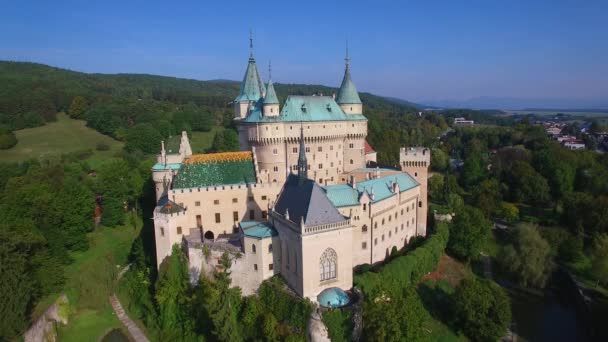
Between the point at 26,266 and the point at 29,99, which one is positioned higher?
the point at 29,99

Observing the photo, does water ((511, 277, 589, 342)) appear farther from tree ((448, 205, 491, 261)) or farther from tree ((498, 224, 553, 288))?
tree ((448, 205, 491, 261))

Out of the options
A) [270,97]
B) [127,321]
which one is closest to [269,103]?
[270,97]

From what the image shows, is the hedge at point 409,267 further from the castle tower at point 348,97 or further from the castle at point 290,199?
the castle tower at point 348,97

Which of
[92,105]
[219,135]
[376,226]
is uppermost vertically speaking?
[92,105]

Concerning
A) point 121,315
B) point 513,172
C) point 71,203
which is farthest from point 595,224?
point 71,203

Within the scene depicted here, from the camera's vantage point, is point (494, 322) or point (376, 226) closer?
point (494, 322)

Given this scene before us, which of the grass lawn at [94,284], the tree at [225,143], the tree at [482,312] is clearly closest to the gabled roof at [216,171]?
the grass lawn at [94,284]

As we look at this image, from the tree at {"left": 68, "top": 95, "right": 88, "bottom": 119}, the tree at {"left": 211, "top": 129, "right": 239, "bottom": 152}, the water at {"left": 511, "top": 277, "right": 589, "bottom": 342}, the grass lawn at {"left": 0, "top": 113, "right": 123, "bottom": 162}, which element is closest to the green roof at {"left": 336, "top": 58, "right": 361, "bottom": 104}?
the water at {"left": 511, "top": 277, "right": 589, "bottom": 342}

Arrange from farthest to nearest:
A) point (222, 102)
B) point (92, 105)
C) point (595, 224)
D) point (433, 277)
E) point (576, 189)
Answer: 1. point (222, 102)
2. point (92, 105)
3. point (576, 189)
4. point (595, 224)
5. point (433, 277)

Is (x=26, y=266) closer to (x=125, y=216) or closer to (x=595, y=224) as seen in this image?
(x=125, y=216)
